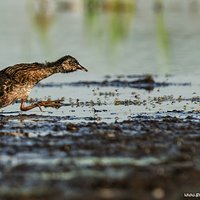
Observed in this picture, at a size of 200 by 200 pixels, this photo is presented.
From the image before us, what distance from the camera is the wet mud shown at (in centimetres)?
912

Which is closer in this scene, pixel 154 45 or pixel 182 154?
pixel 182 154

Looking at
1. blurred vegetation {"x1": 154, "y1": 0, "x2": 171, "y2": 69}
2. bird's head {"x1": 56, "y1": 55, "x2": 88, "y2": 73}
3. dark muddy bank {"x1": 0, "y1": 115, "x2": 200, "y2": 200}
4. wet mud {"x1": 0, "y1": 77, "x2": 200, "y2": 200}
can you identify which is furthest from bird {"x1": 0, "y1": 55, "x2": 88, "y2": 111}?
blurred vegetation {"x1": 154, "y1": 0, "x2": 171, "y2": 69}

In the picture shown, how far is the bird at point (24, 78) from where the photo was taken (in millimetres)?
15906

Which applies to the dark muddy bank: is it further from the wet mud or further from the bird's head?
the bird's head

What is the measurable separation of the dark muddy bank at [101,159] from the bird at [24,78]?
4.51ft

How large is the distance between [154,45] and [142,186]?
22712 mm

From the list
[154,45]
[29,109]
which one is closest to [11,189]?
[29,109]

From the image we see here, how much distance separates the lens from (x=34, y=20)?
3822 centimetres

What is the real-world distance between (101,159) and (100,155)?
0.25 metres

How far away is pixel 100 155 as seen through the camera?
11.1 m

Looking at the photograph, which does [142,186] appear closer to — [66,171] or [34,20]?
[66,171]

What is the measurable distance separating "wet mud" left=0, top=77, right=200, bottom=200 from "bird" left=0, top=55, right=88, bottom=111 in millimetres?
255

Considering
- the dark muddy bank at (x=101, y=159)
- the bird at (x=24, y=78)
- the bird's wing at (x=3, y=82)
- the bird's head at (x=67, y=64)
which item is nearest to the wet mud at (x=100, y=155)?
the dark muddy bank at (x=101, y=159)

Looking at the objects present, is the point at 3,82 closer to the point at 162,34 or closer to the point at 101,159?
the point at 101,159
